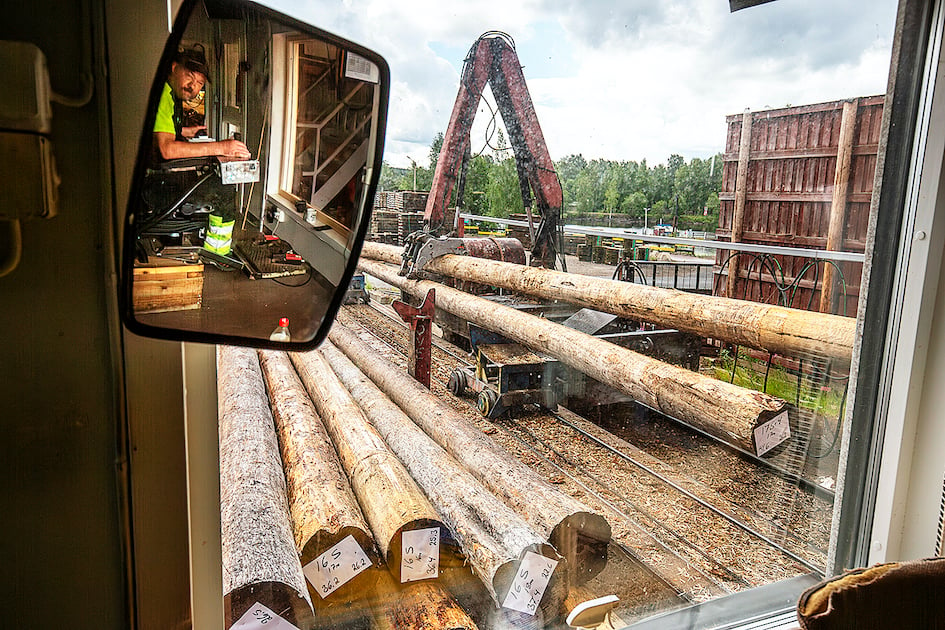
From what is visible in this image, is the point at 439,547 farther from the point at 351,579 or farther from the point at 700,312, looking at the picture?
the point at 700,312

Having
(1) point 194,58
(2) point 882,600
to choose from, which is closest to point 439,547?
(2) point 882,600

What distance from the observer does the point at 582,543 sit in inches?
45.5

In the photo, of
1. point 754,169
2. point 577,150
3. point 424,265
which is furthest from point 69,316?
point 754,169

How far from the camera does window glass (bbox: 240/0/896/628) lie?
0.99 metres

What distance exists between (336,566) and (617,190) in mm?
880

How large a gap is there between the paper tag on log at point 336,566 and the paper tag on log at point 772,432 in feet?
2.94

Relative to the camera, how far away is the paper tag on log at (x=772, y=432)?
1.30 m

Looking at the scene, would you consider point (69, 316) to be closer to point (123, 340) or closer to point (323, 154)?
point (123, 340)

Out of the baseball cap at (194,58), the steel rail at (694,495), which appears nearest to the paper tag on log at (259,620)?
the steel rail at (694,495)

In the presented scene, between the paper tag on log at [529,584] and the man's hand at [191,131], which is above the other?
the man's hand at [191,131]

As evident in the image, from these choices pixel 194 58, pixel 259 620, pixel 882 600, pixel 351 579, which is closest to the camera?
pixel 194 58

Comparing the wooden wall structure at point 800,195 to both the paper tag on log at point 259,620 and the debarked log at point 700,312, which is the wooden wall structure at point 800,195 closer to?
the debarked log at point 700,312

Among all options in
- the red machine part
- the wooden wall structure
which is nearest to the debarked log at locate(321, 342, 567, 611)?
the red machine part

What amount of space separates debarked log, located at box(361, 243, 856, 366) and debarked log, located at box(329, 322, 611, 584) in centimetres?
26
